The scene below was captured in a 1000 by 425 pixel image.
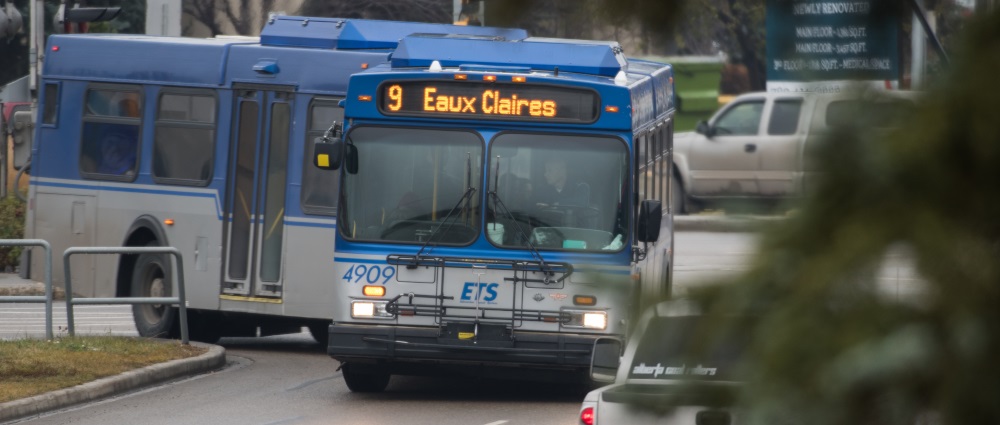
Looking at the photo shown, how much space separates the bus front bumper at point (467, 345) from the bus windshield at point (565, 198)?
27.9 inches

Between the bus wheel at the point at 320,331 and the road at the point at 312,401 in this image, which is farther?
the bus wheel at the point at 320,331

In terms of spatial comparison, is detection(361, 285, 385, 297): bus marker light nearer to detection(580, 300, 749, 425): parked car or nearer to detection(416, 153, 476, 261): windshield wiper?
detection(416, 153, 476, 261): windshield wiper

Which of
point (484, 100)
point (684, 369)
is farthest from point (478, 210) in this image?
point (684, 369)

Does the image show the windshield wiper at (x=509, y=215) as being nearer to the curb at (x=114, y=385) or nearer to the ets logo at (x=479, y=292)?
the ets logo at (x=479, y=292)

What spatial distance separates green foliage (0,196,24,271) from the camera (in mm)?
21844

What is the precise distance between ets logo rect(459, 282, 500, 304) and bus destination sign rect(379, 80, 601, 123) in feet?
4.38

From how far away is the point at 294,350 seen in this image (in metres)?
15.5

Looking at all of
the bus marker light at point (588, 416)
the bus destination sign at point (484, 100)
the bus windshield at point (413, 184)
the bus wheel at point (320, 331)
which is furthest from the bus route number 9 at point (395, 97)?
the bus marker light at point (588, 416)

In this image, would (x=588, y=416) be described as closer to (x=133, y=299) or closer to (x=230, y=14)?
(x=133, y=299)

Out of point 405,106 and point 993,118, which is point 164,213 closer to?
point 405,106

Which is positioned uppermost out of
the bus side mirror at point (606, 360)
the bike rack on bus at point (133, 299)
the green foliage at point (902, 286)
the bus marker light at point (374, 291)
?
the green foliage at point (902, 286)

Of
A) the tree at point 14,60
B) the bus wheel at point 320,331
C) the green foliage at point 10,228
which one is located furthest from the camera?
the tree at point 14,60

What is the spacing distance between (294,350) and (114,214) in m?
2.36

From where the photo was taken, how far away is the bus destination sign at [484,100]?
37.8ft
